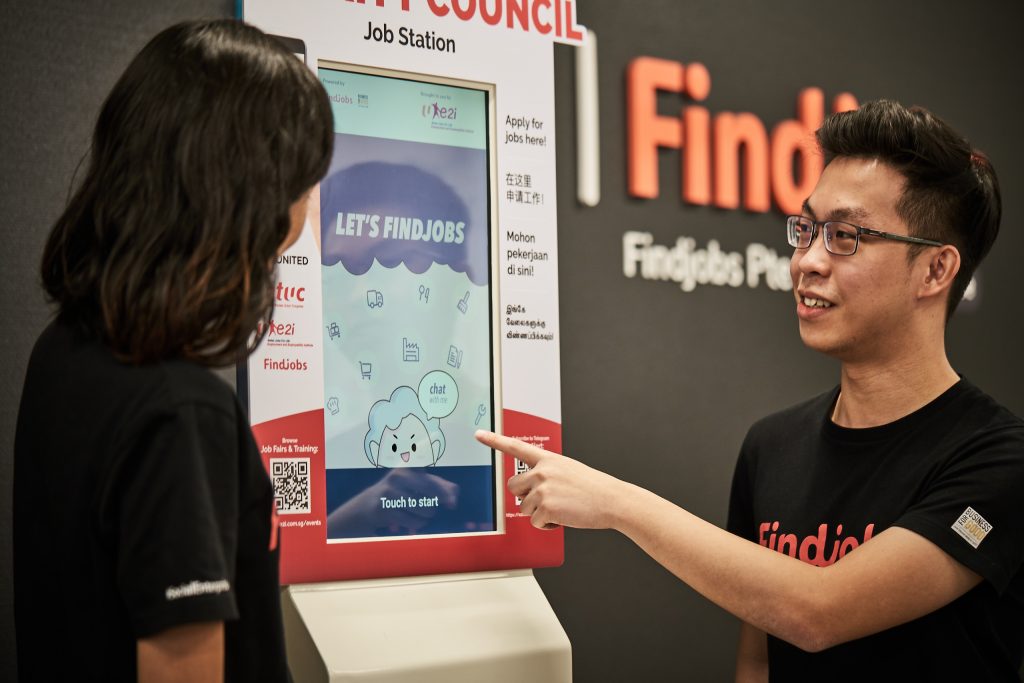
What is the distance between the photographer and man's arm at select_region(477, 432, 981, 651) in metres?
1.50

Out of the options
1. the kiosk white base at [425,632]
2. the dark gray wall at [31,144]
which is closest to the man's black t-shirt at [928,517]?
A: the kiosk white base at [425,632]

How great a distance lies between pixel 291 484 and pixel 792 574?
0.85 metres

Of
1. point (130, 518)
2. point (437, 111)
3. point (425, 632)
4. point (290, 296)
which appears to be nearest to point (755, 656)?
point (425, 632)

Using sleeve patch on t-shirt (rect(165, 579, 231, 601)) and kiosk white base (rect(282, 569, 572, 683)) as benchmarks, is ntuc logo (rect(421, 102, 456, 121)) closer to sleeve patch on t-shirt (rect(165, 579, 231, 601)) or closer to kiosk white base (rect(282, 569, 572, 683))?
kiosk white base (rect(282, 569, 572, 683))

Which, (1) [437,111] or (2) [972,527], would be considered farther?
(1) [437,111]

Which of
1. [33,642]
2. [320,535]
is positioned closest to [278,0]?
[320,535]

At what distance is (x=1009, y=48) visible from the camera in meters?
3.11

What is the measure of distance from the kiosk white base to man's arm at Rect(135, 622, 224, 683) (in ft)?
2.16

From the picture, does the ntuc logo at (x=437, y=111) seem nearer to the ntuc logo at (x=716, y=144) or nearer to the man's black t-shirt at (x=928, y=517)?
the ntuc logo at (x=716, y=144)

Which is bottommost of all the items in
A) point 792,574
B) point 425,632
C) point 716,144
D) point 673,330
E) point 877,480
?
point 425,632

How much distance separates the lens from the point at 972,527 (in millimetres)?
1512

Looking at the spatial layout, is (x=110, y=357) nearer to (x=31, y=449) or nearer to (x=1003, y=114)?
(x=31, y=449)

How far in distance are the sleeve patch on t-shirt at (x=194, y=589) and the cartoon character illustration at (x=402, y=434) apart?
2.86 feet

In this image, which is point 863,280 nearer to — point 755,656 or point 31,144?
point 755,656
